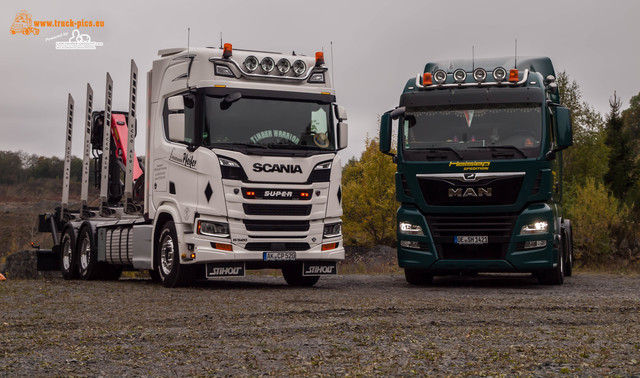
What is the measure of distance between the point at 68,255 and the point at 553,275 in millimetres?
9705

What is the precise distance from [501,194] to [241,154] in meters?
4.19

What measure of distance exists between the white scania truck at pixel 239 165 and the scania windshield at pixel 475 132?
130cm

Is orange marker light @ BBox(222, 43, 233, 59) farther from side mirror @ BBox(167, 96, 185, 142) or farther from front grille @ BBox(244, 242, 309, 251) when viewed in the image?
front grille @ BBox(244, 242, 309, 251)

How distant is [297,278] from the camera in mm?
14727

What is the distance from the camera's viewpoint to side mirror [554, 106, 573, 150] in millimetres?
13500

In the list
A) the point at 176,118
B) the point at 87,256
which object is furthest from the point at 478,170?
the point at 87,256

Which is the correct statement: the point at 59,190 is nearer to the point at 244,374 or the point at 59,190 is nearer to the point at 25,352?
the point at 25,352

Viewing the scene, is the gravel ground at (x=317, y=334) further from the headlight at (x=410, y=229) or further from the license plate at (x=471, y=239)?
the headlight at (x=410, y=229)

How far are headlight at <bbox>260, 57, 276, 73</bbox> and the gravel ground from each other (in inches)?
139

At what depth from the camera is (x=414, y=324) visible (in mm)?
8000

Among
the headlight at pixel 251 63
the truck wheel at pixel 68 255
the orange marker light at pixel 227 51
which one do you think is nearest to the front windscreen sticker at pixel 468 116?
the headlight at pixel 251 63

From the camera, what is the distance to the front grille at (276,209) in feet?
41.8

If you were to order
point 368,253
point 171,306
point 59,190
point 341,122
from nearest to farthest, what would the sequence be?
point 171,306 < point 341,122 < point 59,190 < point 368,253

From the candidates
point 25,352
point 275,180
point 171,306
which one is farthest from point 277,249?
point 25,352
